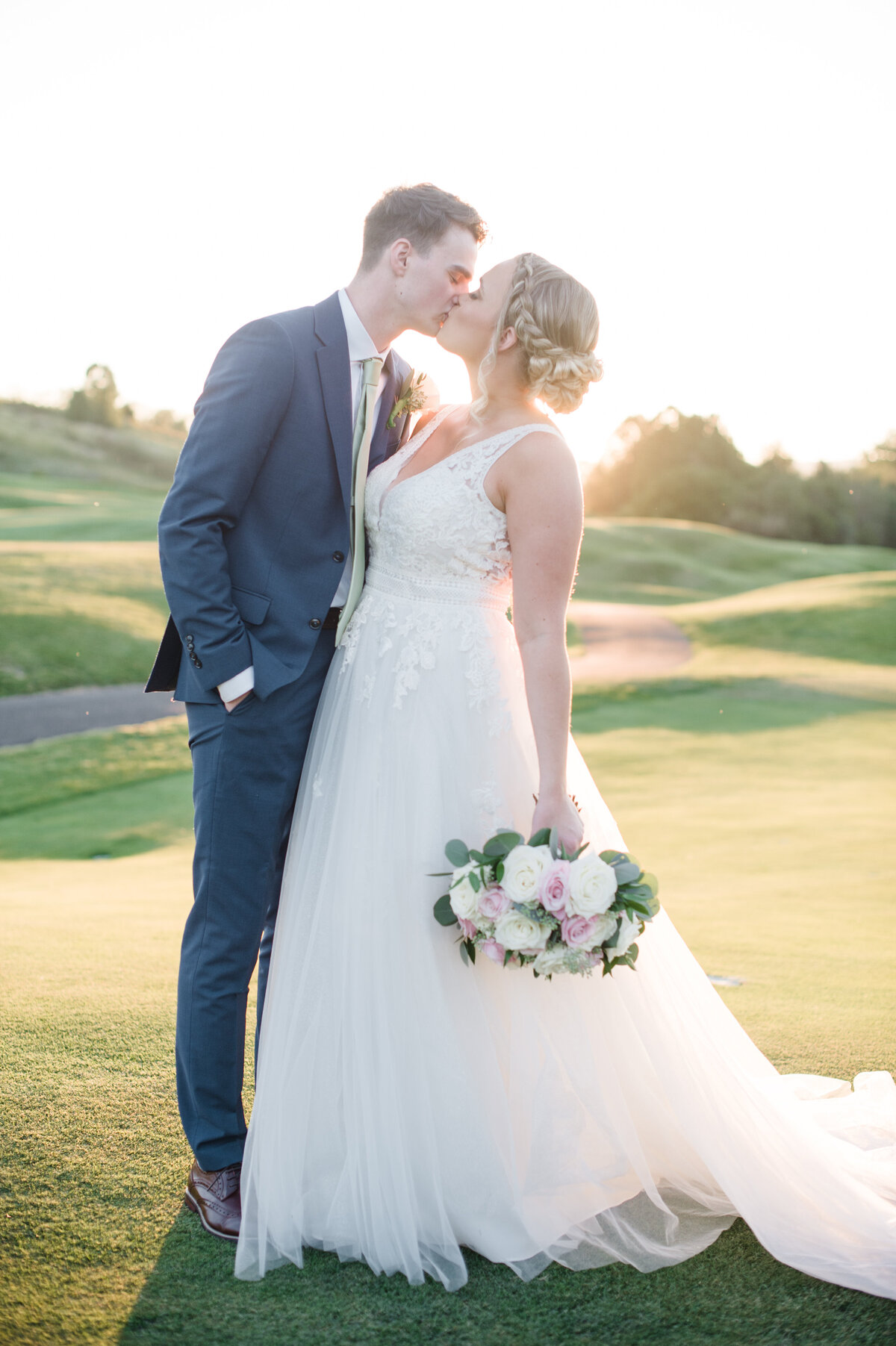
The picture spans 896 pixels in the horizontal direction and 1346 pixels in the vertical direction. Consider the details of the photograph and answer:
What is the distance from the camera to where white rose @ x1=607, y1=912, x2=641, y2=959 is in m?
2.38

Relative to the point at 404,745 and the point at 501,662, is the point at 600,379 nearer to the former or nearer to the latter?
the point at 501,662

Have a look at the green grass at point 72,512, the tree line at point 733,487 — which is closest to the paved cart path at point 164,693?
the green grass at point 72,512

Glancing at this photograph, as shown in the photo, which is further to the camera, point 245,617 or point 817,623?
point 817,623

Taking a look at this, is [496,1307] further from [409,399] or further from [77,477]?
[77,477]

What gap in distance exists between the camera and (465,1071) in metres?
2.50

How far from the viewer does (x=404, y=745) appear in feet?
8.77

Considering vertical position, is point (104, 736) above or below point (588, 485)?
below

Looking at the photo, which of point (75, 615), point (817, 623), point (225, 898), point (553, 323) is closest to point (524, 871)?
point (225, 898)

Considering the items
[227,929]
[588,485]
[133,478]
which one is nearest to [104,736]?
[227,929]

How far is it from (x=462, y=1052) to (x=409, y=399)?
1.84 metres

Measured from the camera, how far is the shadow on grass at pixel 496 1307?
6.89ft

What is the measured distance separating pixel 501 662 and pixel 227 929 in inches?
39.7

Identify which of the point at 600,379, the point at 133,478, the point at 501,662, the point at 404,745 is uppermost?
the point at 133,478

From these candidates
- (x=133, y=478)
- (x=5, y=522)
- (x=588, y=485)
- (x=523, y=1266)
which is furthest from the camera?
(x=588, y=485)
